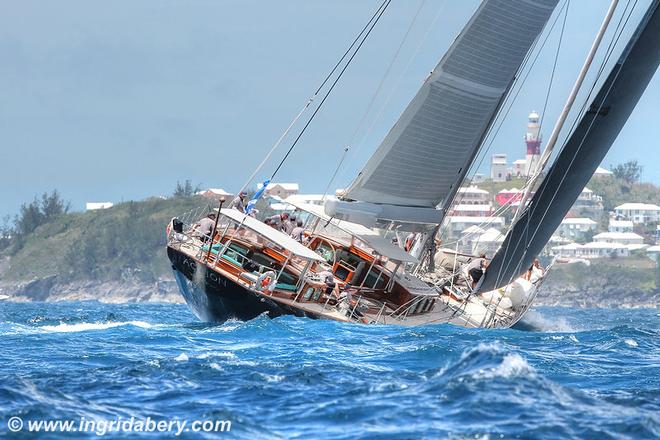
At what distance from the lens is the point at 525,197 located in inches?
1056

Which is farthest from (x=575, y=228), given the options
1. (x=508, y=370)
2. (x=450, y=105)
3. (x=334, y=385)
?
(x=334, y=385)

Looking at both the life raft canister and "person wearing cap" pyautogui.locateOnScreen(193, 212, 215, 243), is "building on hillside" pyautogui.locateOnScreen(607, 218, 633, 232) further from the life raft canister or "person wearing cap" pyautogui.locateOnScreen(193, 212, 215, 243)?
the life raft canister

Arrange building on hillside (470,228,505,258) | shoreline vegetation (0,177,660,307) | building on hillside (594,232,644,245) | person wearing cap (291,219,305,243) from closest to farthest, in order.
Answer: person wearing cap (291,219,305,243), building on hillside (470,228,505,258), shoreline vegetation (0,177,660,307), building on hillside (594,232,644,245)

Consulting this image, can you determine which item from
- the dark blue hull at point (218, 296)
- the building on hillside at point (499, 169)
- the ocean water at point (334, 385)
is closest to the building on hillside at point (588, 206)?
the building on hillside at point (499, 169)

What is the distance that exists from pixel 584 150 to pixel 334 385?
37.4ft

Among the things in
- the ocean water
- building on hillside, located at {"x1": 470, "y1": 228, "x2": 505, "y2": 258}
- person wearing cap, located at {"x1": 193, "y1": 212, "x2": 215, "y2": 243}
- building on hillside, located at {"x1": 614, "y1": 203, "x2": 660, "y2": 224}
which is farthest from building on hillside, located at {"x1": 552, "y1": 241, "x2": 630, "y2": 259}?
the ocean water

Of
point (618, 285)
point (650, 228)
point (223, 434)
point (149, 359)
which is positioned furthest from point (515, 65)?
point (650, 228)

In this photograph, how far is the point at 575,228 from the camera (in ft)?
495

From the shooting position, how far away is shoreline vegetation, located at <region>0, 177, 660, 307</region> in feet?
A: 400

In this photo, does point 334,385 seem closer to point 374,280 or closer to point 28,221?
point 374,280

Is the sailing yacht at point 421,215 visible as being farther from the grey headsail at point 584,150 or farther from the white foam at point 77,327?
the white foam at point 77,327

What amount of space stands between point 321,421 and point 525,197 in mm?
15385

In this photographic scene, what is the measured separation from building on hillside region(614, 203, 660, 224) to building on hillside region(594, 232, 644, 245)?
1698 cm

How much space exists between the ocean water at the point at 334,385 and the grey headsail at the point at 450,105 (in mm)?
5143
